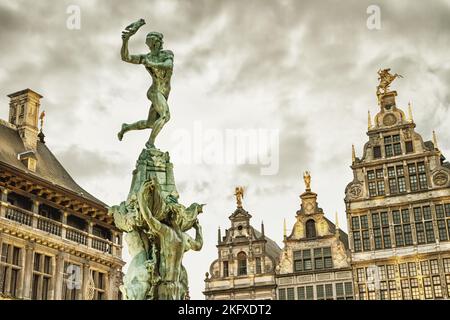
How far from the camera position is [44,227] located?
31.6m

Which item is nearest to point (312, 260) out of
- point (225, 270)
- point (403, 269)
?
point (403, 269)

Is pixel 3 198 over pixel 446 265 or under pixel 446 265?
over

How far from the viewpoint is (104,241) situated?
1401 inches

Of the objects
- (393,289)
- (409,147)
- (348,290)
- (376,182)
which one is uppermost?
(409,147)

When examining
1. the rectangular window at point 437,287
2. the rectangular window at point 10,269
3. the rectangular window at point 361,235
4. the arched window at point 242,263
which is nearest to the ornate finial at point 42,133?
the rectangular window at point 10,269

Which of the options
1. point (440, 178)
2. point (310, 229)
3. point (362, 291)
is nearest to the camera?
point (362, 291)

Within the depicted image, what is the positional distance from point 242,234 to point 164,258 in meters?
23.8

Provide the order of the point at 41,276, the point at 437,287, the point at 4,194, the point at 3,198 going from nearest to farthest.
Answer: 1. the point at 3,198
2. the point at 4,194
3. the point at 41,276
4. the point at 437,287

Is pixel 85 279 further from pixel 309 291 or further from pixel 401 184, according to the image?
pixel 401 184

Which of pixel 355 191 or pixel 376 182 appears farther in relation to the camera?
pixel 355 191

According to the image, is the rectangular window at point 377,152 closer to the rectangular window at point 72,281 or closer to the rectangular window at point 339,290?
the rectangular window at point 339,290

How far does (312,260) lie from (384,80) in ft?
33.4
